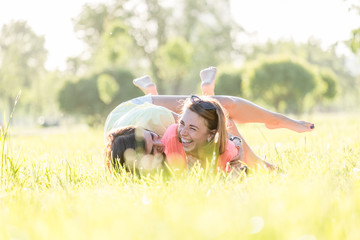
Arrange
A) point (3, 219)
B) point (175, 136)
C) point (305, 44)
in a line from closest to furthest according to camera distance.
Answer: point (3, 219), point (175, 136), point (305, 44)

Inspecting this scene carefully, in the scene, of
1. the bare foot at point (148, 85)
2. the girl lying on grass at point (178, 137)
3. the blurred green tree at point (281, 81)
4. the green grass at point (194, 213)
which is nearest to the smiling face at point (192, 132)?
the girl lying on grass at point (178, 137)

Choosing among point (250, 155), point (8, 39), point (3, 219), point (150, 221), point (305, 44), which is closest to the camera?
point (150, 221)

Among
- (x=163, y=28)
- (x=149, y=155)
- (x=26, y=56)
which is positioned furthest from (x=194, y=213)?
(x=26, y=56)

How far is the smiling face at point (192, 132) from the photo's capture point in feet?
10.9

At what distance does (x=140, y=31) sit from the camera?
124 ft

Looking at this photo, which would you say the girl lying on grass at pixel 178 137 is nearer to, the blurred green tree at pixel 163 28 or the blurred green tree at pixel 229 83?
the blurred green tree at pixel 229 83

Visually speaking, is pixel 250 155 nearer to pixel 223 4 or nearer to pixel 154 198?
pixel 154 198

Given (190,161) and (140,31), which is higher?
(140,31)

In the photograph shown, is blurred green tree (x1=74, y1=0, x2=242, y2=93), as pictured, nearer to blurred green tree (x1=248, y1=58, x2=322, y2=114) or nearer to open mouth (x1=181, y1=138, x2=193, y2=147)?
blurred green tree (x1=248, y1=58, x2=322, y2=114)

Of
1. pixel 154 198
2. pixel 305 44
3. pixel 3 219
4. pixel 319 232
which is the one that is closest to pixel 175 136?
pixel 154 198

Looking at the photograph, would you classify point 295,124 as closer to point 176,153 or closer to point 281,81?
point 176,153

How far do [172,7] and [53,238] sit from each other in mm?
39224

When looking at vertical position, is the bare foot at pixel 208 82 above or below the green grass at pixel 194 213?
above

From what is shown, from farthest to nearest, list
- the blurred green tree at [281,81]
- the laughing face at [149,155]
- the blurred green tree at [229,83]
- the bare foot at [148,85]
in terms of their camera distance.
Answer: the blurred green tree at [229,83] → the blurred green tree at [281,81] → the bare foot at [148,85] → the laughing face at [149,155]
